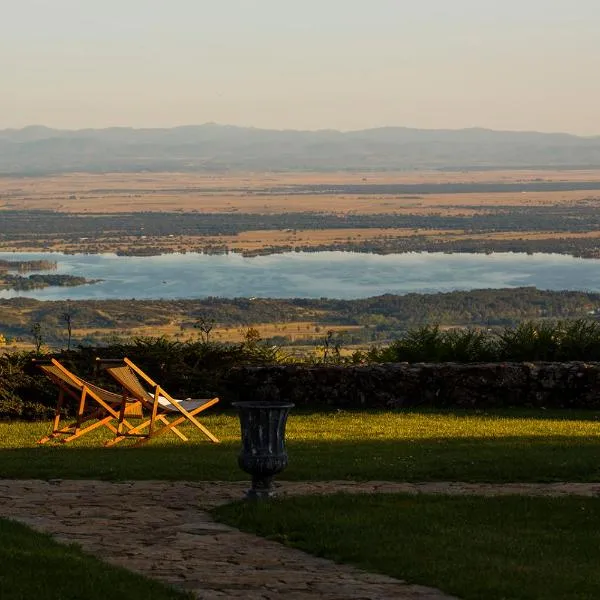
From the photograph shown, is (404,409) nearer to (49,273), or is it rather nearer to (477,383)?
(477,383)

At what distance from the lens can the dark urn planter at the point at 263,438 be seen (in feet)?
34.3

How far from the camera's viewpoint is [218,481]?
11.8 metres

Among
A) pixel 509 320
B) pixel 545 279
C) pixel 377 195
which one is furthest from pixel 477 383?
pixel 377 195

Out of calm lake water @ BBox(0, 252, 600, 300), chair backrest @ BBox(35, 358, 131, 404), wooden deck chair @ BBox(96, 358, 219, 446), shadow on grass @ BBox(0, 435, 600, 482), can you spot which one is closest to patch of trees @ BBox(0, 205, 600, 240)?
calm lake water @ BBox(0, 252, 600, 300)

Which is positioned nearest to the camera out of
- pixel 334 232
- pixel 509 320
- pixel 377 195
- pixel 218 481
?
pixel 218 481

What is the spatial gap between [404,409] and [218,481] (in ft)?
19.9

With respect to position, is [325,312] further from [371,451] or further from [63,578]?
[63,578]

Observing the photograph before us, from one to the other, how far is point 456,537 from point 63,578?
2673mm

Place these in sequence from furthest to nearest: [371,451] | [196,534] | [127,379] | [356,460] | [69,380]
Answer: [69,380] < [127,379] < [371,451] < [356,460] < [196,534]

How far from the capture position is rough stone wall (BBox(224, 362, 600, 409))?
17.7 m

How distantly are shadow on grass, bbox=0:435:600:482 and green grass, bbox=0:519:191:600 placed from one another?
3.76 m

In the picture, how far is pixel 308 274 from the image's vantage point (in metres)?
81.5

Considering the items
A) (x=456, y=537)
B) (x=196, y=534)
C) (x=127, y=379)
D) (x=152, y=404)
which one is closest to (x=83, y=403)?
(x=127, y=379)

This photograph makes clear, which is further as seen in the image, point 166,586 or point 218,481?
point 218,481
